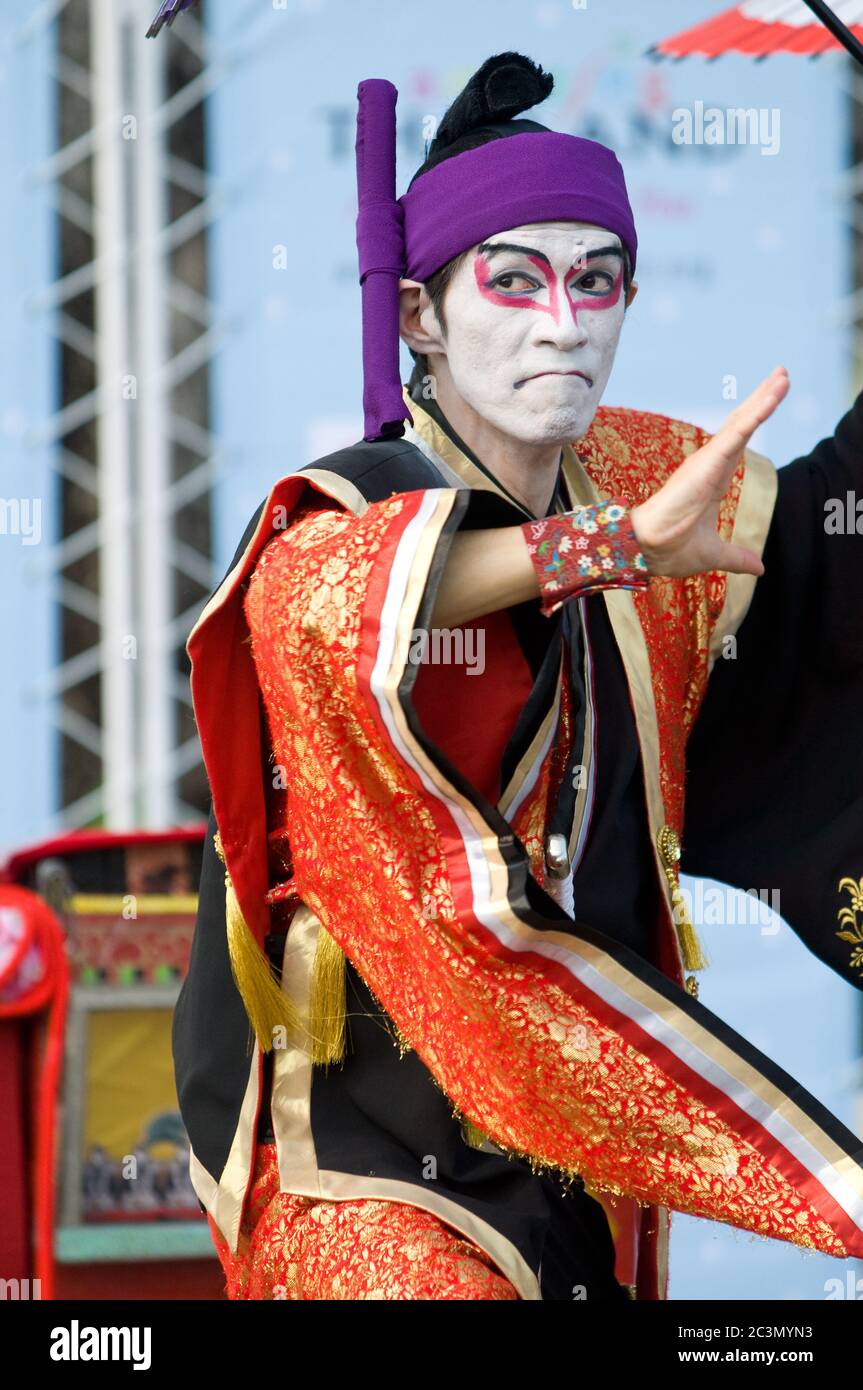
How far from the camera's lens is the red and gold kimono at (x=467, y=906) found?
1.85 m

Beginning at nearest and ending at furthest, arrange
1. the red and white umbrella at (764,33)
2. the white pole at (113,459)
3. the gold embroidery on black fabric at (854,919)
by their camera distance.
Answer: the gold embroidery on black fabric at (854,919)
the red and white umbrella at (764,33)
the white pole at (113,459)

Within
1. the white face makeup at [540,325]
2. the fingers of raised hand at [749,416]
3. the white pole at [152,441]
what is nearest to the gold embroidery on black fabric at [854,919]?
the white face makeup at [540,325]

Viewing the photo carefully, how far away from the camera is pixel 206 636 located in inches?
80.1

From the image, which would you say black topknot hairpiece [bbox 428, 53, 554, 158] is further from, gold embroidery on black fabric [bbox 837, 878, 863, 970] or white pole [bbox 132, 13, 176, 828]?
white pole [bbox 132, 13, 176, 828]

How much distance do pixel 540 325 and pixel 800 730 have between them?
0.61 m

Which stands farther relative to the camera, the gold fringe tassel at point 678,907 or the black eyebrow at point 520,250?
the gold fringe tassel at point 678,907

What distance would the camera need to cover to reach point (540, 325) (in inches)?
79.7

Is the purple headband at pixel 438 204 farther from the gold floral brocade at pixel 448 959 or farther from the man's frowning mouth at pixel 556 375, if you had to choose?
the gold floral brocade at pixel 448 959

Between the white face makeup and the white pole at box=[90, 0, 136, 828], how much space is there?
1.68 metres

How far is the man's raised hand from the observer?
68.1 inches

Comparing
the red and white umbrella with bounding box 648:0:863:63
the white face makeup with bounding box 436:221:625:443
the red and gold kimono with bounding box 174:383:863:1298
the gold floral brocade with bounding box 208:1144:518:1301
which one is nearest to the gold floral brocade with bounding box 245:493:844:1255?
the red and gold kimono with bounding box 174:383:863:1298

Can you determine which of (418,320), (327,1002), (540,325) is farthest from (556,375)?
(327,1002)

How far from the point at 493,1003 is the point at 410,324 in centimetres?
71
